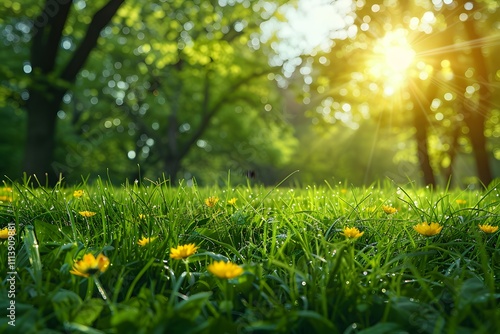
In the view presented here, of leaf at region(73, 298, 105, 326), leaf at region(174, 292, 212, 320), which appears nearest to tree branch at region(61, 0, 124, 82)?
leaf at region(73, 298, 105, 326)

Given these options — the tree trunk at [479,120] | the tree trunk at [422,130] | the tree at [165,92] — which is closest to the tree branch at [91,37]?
the tree at [165,92]

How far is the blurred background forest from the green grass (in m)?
0.91

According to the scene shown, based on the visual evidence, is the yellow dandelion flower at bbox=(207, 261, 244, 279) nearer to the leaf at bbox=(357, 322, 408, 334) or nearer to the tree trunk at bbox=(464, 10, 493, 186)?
the leaf at bbox=(357, 322, 408, 334)

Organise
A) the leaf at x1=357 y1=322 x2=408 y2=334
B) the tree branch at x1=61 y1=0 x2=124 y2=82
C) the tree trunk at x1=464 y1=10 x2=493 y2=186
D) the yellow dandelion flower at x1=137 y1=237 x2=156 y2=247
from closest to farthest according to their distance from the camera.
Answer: the leaf at x1=357 y1=322 x2=408 y2=334, the yellow dandelion flower at x1=137 y1=237 x2=156 y2=247, the tree branch at x1=61 y1=0 x2=124 y2=82, the tree trunk at x1=464 y1=10 x2=493 y2=186

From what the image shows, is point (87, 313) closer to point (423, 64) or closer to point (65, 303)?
point (65, 303)

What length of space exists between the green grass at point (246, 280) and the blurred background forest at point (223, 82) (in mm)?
907

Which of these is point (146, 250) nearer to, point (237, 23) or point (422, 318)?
point (422, 318)

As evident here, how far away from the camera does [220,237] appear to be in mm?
2311

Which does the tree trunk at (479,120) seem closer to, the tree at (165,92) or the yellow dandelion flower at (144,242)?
the tree at (165,92)

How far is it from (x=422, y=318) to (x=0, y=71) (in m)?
11.8

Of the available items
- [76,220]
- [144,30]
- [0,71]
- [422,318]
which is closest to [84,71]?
[144,30]

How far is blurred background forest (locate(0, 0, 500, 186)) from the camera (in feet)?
34.1

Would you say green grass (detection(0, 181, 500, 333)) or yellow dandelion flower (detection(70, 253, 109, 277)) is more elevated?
yellow dandelion flower (detection(70, 253, 109, 277))

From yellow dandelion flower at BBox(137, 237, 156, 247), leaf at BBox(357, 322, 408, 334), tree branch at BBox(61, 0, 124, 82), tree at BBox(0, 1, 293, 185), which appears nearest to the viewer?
leaf at BBox(357, 322, 408, 334)
